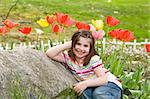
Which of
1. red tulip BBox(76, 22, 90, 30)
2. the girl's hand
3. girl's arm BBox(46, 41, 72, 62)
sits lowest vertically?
the girl's hand

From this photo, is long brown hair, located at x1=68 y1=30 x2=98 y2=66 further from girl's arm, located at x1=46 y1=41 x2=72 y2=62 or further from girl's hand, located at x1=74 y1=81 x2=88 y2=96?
girl's hand, located at x1=74 y1=81 x2=88 y2=96

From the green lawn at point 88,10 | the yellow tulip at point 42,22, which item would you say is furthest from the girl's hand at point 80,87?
the green lawn at point 88,10

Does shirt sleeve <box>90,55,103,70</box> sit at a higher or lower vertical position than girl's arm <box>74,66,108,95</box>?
higher

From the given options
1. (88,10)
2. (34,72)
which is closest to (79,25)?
(34,72)

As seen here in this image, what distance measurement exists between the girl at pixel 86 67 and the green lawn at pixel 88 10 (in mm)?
7016

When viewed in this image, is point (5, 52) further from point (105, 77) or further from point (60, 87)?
point (105, 77)

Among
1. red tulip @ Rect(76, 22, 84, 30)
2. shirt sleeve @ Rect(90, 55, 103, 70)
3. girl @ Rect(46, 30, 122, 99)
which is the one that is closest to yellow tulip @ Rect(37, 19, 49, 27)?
red tulip @ Rect(76, 22, 84, 30)

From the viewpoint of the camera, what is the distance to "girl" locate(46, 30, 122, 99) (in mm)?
5309

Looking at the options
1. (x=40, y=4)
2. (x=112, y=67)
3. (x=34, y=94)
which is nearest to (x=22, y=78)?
(x=34, y=94)

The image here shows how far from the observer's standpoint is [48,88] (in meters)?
5.14

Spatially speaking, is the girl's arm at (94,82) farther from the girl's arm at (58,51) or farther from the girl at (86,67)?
the girl's arm at (58,51)

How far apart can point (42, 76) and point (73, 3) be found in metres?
11.0

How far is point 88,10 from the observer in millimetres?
15172

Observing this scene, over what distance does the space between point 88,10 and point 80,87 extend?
32.9ft
